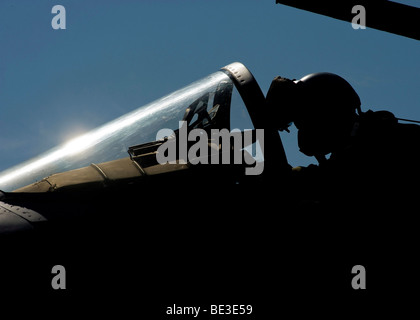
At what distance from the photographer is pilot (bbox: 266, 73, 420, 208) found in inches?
163

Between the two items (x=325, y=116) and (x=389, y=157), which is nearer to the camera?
(x=389, y=157)

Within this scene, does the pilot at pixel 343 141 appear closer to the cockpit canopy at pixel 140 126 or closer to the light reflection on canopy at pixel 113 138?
the cockpit canopy at pixel 140 126

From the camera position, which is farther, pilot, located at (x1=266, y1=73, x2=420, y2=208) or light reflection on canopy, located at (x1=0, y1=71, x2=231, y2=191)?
pilot, located at (x1=266, y1=73, x2=420, y2=208)

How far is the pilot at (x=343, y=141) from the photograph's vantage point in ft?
13.6

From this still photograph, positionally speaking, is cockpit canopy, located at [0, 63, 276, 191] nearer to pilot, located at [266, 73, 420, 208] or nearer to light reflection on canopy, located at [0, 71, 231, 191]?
light reflection on canopy, located at [0, 71, 231, 191]

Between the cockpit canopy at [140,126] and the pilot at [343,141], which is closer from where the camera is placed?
the cockpit canopy at [140,126]

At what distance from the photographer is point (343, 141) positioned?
16.4 feet

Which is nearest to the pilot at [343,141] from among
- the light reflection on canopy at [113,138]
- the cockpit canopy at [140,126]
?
the cockpit canopy at [140,126]

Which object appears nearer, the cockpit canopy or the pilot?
the cockpit canopy

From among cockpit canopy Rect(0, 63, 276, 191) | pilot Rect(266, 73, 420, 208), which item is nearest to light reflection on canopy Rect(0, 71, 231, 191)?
cockpit canopy Rect(0, 63, 276, 191)

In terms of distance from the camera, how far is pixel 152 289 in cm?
317

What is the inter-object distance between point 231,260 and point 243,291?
0.78ft
